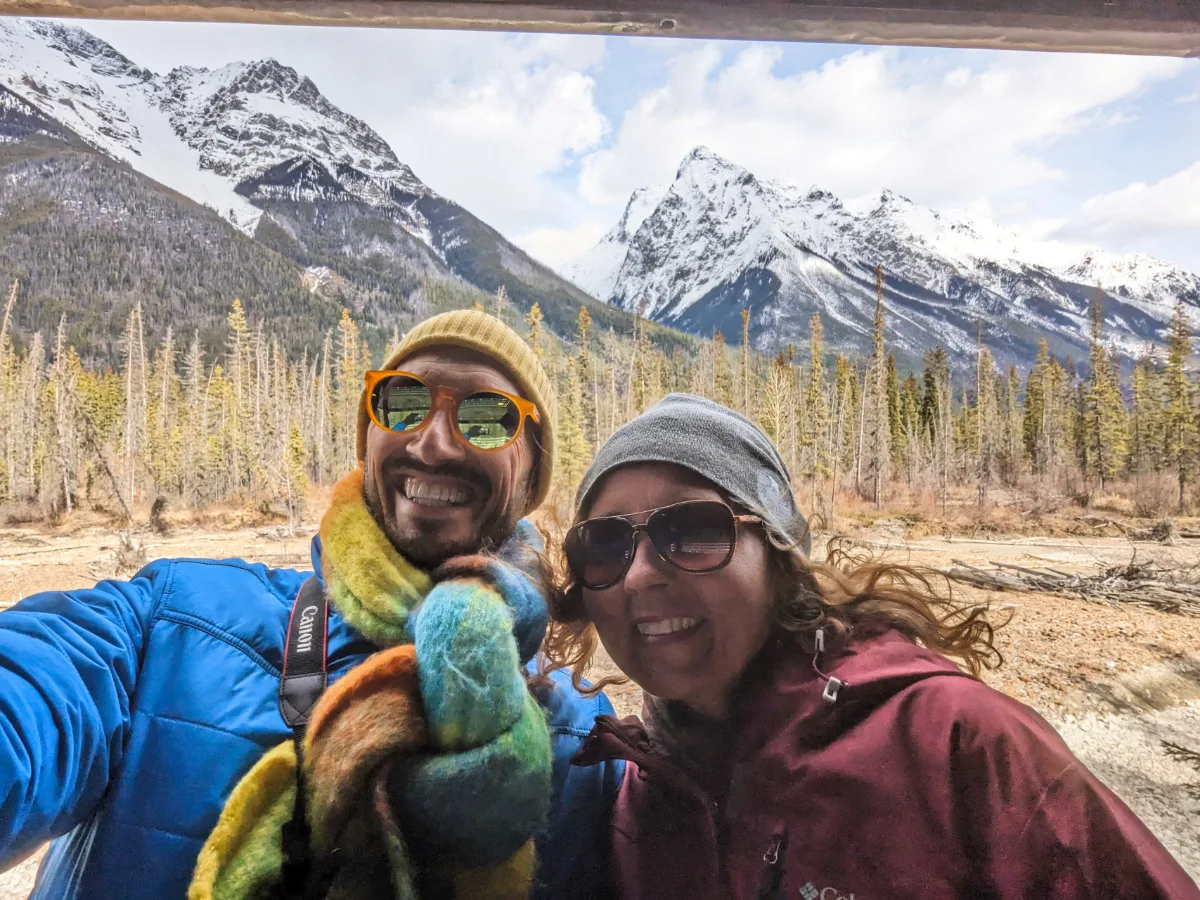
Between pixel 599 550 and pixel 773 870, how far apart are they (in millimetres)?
591

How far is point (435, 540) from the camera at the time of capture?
1.15m

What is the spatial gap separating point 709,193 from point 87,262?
2103 centimetres

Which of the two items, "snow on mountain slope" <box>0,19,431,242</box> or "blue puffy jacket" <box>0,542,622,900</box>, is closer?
"blue puffy jacket" <box>0,542,622,900</box>

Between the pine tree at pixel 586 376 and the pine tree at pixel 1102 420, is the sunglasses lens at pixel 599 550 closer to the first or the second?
the pine tree at pixel 586 376

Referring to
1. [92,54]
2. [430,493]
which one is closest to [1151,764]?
[430,493]

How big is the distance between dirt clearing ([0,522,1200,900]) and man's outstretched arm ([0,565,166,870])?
1.91 m

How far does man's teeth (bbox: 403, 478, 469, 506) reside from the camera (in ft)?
3.86

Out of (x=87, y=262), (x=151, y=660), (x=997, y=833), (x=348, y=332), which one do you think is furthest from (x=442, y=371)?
(x=87, y=262)

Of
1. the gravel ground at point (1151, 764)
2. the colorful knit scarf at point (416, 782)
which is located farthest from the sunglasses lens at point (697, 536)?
the gravel ground at point (1151, 764)

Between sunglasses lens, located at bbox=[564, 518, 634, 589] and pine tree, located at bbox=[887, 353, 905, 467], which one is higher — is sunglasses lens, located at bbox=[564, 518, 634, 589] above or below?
below

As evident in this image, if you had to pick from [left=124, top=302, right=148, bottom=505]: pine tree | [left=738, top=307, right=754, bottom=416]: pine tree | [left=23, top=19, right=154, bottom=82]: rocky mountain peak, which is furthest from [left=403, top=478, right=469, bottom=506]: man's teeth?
[left=124, top=302, right=148, bottom=505]: pine tree

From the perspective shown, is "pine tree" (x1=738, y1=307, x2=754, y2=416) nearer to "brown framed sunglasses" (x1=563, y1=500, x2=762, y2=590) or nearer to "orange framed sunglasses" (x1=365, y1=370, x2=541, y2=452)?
"orange framed sunglasses" (x1=365, y1=370, x2=541, y2=452)

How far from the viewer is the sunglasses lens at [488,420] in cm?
124

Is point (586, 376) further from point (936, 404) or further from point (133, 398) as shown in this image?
point (936, 404)
